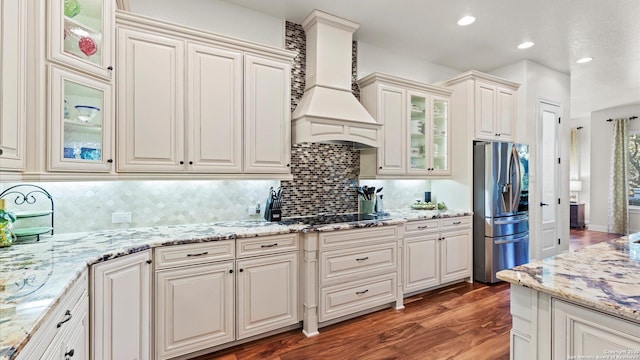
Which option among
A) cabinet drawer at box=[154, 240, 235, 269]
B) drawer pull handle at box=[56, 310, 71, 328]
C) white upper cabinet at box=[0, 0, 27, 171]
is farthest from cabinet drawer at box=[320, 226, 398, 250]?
white upper cabinet at box=[0, 0, 27, 171]

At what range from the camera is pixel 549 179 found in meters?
4.70

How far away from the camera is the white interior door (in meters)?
4.55

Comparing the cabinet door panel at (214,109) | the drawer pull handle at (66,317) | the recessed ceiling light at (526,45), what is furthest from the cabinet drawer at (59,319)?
the recessed ceiling light at (526,45)

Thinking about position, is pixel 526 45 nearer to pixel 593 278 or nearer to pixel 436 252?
pixel 436 252

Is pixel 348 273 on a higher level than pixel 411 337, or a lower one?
higher

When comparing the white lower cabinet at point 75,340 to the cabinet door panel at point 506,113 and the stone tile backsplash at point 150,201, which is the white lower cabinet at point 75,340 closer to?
the stone tile backsplash at point 150,201

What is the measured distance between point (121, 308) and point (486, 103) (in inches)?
173

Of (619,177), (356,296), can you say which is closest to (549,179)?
(356,296)

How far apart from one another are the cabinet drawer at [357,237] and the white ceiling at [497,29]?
7.25 ft

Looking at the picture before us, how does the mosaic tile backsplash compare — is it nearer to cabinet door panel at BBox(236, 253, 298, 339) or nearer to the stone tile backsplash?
the stone tile backsplash

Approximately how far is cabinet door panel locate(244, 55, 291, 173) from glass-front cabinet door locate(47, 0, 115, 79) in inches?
39.8

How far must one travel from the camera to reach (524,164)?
13.4 feet

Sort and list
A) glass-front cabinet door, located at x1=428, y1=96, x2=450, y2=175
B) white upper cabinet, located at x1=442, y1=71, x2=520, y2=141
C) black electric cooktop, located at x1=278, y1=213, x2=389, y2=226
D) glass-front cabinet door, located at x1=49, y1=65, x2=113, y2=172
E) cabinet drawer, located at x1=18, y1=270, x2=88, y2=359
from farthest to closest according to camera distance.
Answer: glass-front cabinet door, located at x1=428, y1=96, x2=450, y2=175 < white upper cabinet, located at x1=442, y1=71, x2=520, y2=141 < black electric cooktop, located at x1=278, y1=213, x2=389, y2=226 < glass-front cabinet door, located at x1=49, y1=65, x2=113, y2=172 < cabinet drawer, located at x1=18, y1=270, x2=88, y2=359

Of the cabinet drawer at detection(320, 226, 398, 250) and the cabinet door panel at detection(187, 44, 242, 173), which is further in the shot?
the cabinet drawer at detection(320, 226, 398, 250)
